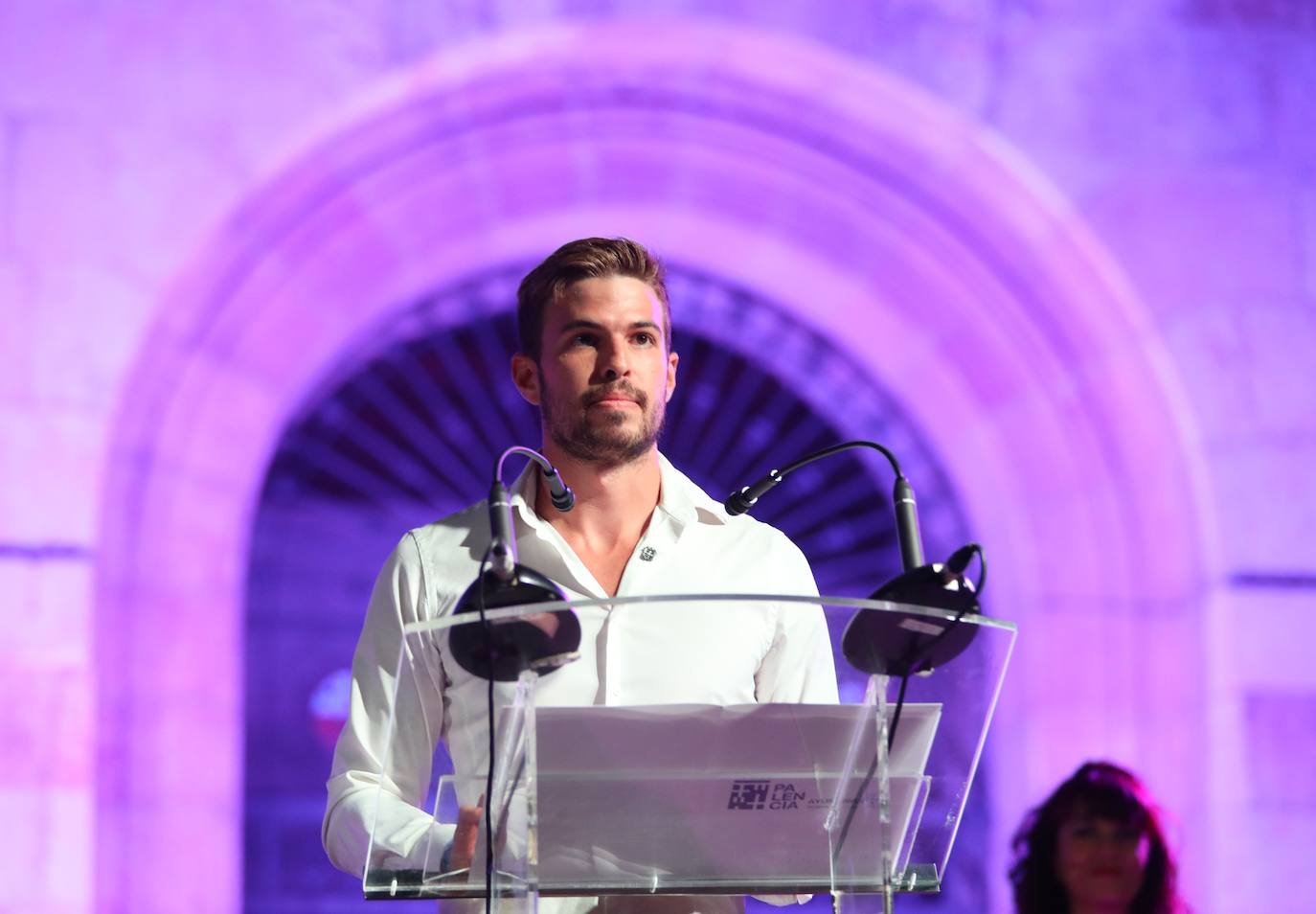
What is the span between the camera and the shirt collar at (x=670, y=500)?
81.1 inches

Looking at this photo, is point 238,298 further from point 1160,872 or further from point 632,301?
point 1160,872

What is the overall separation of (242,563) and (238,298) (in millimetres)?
742

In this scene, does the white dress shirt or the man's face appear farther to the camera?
the man's face

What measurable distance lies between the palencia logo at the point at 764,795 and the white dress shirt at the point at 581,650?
6.3 inches

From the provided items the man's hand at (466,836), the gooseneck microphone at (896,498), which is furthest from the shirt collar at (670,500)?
the man's hand at (466,836)

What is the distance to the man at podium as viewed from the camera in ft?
5.84

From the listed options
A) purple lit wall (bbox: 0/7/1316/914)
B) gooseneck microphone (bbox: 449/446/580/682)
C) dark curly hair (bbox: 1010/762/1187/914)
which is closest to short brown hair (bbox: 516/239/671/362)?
gooseneck microphone (bbox: 449/446/580/682)

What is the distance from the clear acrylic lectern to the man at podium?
191 millimetres

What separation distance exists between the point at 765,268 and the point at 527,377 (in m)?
2.69

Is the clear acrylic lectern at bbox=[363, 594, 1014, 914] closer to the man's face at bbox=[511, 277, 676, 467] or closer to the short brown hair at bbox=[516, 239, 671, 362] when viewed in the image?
the man's face at bbox=[511, 277, 676, 467]

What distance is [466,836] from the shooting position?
1505 millimetres

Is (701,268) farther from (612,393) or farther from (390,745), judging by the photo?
(390,745)

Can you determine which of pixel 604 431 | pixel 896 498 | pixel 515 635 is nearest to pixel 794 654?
pixel 896 498

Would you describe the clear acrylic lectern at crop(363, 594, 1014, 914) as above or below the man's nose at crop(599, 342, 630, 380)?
below
